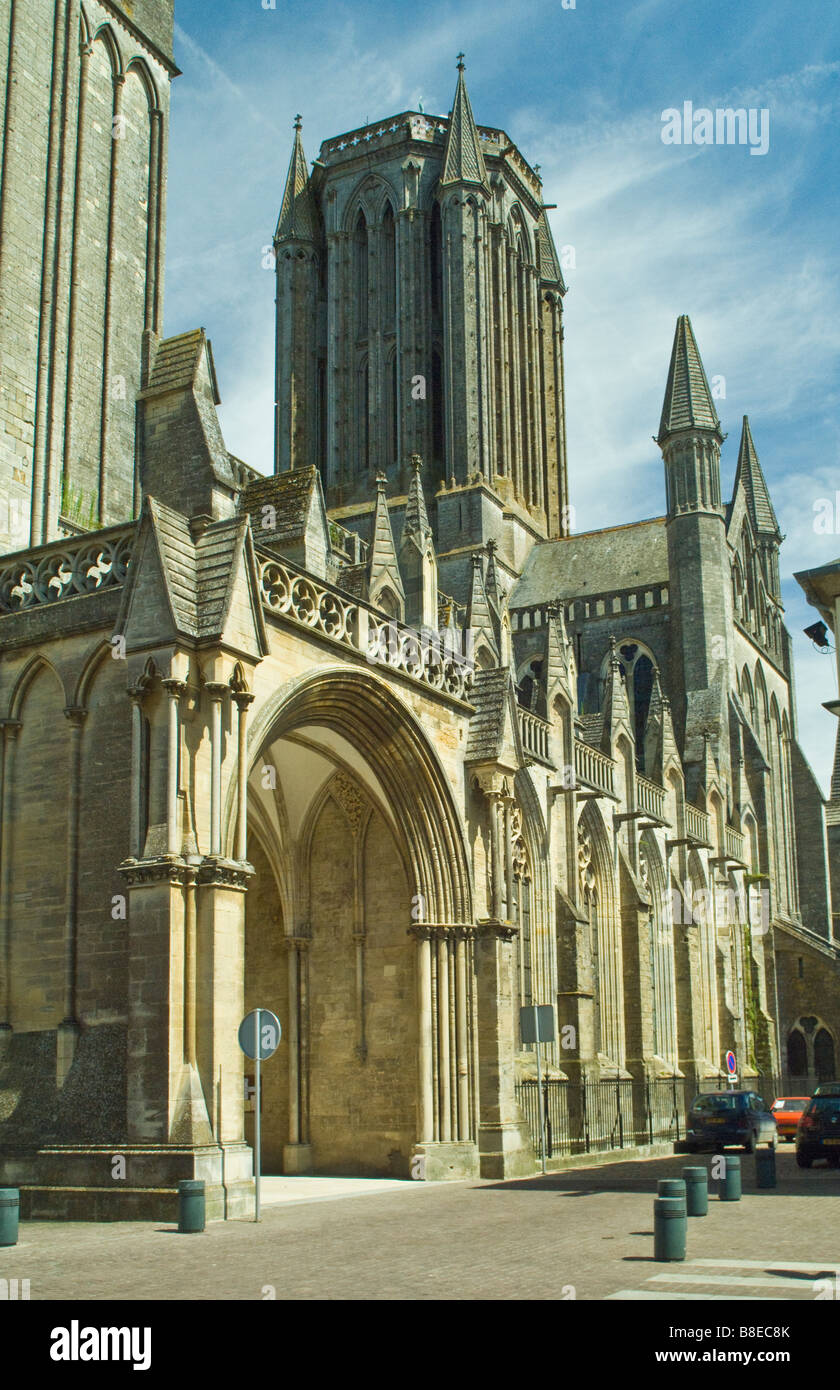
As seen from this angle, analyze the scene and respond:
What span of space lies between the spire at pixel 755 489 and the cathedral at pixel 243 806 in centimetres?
1512

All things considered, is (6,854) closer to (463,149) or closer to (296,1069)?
(296,1069)

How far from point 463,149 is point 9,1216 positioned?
177 ft

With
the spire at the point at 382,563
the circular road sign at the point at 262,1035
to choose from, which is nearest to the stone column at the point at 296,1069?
the spire at the point at 382,563

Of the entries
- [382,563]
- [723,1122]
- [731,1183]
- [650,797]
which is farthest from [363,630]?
[650,797]

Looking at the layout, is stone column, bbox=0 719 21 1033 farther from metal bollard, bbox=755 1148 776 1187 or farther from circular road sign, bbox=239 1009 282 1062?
metal bollard, bbox=755 1148 776 1187

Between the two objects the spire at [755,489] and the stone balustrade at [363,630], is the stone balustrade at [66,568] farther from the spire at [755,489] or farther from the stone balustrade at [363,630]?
the spire at [755,489]

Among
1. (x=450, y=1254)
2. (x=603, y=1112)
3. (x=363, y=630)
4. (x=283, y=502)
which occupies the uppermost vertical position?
(x=283, y=502)

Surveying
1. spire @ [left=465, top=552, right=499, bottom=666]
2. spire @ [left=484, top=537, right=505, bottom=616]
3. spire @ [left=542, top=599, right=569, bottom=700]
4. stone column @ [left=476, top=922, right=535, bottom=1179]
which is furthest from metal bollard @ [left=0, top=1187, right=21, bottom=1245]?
spire @ [left=484, top=537, right=505, bottom=616]

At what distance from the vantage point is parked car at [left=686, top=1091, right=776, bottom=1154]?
2483 centimetres

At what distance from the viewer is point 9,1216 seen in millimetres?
11180

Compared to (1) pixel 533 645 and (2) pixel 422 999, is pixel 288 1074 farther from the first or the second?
(1) pixel 533 645

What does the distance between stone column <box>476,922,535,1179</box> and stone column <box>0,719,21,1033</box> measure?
22.9ft
